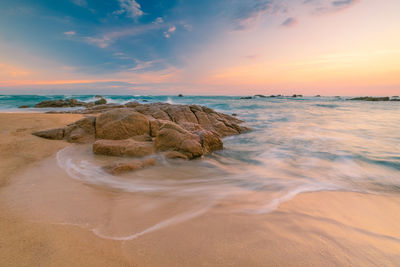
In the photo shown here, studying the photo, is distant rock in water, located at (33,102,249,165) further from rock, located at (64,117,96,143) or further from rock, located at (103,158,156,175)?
rock, located at (103,158,156,175)

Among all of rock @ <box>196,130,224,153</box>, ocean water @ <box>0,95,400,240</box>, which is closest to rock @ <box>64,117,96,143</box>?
ocean water @ <box>0,95,400,240</box>

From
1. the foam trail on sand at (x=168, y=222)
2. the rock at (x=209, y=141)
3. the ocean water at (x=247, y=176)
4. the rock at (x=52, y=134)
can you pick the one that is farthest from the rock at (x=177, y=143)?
the rock at (x=52, y=134)

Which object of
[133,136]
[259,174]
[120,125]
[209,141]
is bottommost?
[259,174]

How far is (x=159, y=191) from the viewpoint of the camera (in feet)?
8.46

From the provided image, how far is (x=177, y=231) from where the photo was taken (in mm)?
1664

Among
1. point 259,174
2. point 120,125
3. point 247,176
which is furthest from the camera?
point 120,125

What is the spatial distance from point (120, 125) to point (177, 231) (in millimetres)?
3881

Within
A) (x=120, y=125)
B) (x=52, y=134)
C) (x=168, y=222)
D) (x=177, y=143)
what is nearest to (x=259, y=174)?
(x=177, y=143)

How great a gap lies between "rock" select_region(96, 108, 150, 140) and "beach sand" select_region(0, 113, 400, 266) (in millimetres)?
2267

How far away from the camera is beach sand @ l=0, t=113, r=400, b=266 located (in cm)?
132

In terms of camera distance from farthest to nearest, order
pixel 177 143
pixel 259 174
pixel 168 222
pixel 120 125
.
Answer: pixel 120 125 < pixel 177 143 < pixel 259 174 < pixel 168 222

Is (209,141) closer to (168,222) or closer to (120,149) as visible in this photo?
(120,149)

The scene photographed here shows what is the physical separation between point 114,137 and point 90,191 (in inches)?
105

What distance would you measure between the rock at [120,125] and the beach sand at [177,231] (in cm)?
227
